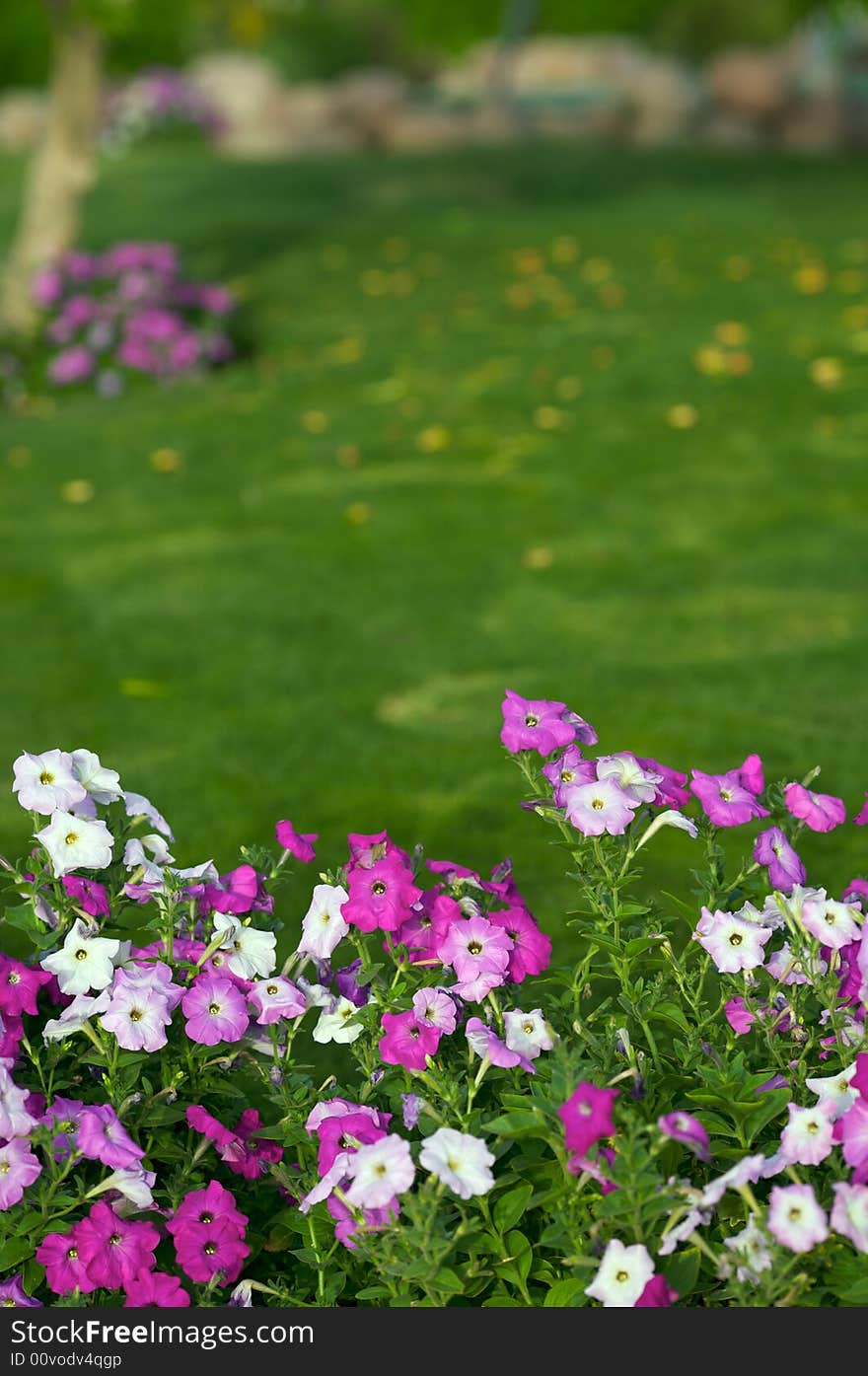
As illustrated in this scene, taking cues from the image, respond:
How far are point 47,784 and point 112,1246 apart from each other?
674mm

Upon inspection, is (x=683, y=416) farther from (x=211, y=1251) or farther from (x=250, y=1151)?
(x=211, y=1251)

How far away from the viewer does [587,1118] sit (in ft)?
6.80

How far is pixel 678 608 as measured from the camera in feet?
21.0

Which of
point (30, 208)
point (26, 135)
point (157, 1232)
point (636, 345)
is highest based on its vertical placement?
point (157, 1232)

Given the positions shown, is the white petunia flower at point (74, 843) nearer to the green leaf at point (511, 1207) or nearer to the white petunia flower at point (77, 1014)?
the white petunia flower at point (77, 1014)

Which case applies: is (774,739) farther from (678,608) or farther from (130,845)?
(130,845)

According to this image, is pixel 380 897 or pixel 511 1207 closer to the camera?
pixel 511 1207

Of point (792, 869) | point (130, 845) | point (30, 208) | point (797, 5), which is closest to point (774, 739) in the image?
point (792, 869)

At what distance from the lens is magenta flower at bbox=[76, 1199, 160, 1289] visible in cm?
237

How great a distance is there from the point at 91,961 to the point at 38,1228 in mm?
375

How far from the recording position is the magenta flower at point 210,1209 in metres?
2.45

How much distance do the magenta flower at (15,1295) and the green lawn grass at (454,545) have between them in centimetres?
191

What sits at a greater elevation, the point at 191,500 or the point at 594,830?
the point at 594,830

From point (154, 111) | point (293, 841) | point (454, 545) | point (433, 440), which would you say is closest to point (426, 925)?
point (293, 841)
